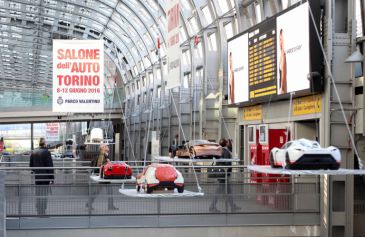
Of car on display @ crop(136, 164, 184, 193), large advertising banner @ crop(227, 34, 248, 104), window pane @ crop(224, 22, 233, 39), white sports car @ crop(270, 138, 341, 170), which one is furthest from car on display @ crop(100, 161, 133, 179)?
window pane @ crop(224, 22, 233, 39)

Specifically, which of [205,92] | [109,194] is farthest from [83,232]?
[205,92]

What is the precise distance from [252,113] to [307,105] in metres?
4.44

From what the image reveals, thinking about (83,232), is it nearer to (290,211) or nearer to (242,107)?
(290,211)

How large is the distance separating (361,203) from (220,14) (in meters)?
14.4

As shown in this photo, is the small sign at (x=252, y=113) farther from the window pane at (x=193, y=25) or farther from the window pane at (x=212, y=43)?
the window pane at (x=193, y=25)

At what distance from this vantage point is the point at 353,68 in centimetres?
1390

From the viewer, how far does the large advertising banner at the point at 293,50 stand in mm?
14211

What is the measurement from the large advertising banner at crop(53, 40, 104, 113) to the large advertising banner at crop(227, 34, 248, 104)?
4.68 m

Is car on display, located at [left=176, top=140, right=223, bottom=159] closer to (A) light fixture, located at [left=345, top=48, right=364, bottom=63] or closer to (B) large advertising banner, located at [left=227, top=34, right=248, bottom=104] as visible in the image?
(A) light fixture, located at [left=345, top=48, right=364, bottom=63]

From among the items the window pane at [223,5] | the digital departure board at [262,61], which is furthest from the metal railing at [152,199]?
the window pane at [223,5]

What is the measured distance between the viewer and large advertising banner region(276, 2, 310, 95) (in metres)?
14.2

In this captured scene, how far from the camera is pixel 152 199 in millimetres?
13906

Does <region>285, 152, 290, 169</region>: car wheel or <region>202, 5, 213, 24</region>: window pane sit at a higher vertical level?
<region>202, 5, 213, 24</region>: window pane

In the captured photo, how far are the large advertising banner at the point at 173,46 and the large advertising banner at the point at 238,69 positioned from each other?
598 cm
